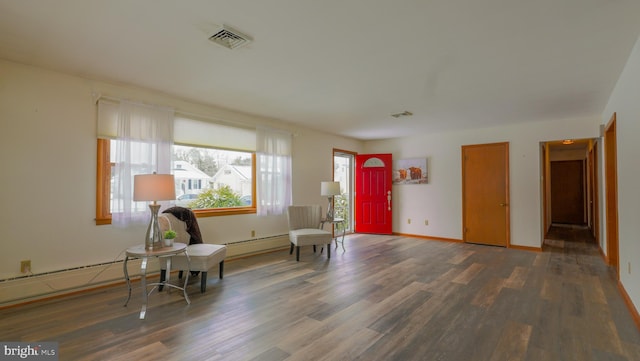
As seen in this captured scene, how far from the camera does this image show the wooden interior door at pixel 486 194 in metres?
5.97

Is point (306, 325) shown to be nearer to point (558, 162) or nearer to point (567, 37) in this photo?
point (567, 37)

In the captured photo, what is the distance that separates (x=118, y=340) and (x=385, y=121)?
193 inches

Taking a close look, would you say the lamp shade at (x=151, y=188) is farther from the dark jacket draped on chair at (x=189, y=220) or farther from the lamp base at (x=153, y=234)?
the dark jacket draped on chair at (x=189, y=220)

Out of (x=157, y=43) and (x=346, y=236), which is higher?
(x=157, y=43)

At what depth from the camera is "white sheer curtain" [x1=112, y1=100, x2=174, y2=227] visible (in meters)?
3.67

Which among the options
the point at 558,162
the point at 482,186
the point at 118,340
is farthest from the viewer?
the point at 558,162

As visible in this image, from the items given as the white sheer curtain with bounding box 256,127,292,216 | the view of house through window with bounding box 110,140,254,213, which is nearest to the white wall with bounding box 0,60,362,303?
the view of house through window with bounding box 110,140,254,213

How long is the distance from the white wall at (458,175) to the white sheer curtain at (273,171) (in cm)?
301

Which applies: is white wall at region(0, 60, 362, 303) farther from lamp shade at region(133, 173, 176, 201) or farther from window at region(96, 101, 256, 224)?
lamp shade at region(133, 173, 176, 201)

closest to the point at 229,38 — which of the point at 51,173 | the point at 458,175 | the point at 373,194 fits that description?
the point at 51,173

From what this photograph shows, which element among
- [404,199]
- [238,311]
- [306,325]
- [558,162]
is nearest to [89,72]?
[238,311]

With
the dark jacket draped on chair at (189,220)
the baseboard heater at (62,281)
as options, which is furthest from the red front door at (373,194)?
the baseboard heater at (62,281)

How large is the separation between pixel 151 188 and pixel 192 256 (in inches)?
36.0

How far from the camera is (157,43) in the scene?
8.83ft
